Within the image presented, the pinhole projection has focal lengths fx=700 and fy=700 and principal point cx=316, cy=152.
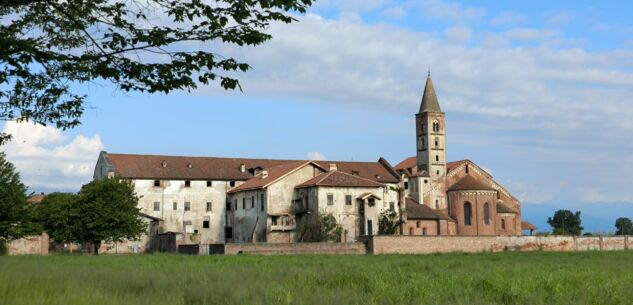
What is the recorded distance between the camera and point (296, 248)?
4956 cm

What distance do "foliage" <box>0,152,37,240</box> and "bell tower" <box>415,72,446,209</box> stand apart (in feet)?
165

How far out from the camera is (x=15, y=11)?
12352 millimetres

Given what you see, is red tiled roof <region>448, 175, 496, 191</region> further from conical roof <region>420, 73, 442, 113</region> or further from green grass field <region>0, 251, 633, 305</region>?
green grass field <region>0, 251, 633, 305</region>

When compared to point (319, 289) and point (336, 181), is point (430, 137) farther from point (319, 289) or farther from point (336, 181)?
point (319, 289)

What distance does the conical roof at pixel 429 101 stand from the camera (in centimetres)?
9556

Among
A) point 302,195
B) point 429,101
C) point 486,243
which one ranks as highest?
point 429,101

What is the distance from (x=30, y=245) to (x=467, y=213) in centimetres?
4734

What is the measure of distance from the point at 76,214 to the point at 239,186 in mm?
21161

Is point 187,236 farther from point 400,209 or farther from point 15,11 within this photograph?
point 15,11

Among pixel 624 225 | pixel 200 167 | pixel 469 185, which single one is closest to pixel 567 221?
pixel 624 225

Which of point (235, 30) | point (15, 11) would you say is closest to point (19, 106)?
point (15, 11)

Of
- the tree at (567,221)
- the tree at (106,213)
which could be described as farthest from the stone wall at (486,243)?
the tree at (567,221)

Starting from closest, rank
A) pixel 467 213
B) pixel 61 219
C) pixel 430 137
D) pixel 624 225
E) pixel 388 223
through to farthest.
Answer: pixel 61 219, pixel 388 223, pixel 467 213, pixel 430 137, pixel 624 225

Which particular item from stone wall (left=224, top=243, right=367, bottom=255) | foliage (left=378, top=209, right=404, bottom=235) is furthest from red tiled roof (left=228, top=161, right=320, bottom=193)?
stone wall (left=224, top=243, right=367, bottom=255)
